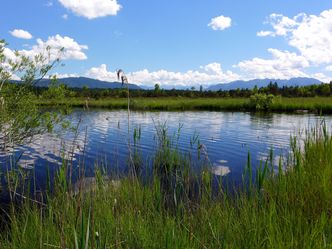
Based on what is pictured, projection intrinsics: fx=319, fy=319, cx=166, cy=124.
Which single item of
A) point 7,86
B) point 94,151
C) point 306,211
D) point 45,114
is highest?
point 7,86

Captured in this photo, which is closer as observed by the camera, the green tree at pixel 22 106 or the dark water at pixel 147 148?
the green tree at pixel 22 106

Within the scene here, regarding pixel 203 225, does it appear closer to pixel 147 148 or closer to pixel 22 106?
pixel 22 106

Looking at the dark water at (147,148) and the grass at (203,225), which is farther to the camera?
the dark water at (147,148)

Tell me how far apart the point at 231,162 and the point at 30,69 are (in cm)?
995

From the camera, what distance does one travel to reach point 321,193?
5297 millimetres

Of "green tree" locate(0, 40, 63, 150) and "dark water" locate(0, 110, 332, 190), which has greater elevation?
"green tree" locate(0, 40, 63, 150)

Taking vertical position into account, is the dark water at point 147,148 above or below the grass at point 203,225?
below

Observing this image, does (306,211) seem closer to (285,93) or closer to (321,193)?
(321,193)

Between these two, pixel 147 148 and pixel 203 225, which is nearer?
pixel 203 225

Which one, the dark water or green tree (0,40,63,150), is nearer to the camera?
green tree (0,40,63,150)

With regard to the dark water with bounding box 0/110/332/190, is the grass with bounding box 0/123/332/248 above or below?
above

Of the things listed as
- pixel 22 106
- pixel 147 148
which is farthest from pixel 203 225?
pixel 147 148

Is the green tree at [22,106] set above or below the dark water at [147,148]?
above

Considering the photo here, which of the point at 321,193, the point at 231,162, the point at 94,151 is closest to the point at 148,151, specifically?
the point at 94,151
